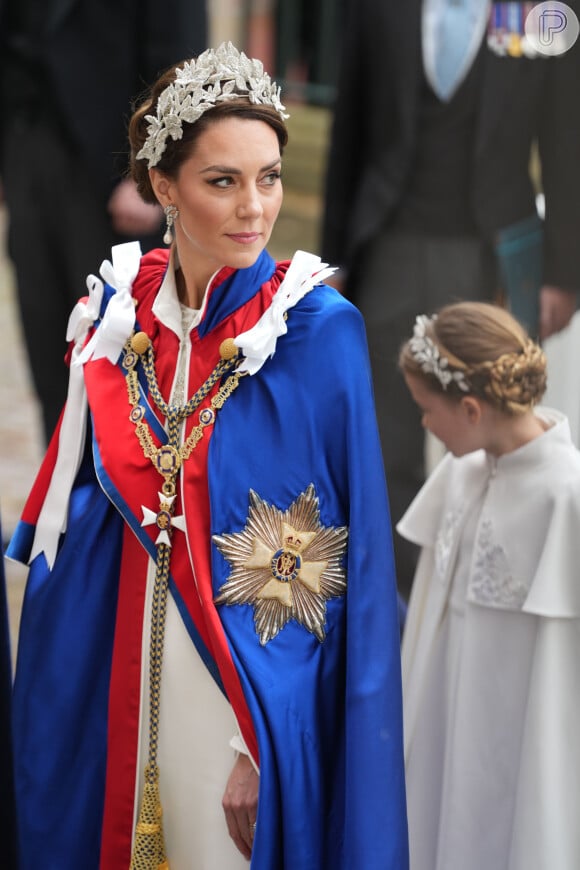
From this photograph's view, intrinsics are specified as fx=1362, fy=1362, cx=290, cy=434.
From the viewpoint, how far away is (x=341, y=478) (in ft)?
7.14

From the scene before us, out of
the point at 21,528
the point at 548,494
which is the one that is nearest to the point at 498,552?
the point at 548,494

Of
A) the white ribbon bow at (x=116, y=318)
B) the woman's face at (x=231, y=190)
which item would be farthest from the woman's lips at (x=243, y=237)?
the white ribbon bow at (x=116, y=318)

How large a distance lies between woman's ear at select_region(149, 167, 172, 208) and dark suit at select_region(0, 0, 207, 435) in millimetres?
1804

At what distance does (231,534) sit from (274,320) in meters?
0.35

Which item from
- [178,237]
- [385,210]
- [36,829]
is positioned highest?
[385,210]

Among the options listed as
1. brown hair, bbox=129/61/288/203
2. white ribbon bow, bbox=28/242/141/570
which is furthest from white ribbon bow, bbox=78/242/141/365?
brown hair, bbox=129/61/288/203

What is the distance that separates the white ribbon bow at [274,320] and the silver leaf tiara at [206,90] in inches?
10.0

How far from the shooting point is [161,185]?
2189 mm

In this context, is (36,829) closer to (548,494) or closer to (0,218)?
(548,494)

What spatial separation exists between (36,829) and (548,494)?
1.09 meters

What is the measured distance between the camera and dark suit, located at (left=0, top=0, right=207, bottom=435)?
402 centimetres

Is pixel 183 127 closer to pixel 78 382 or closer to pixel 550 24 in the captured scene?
pixel 78 382

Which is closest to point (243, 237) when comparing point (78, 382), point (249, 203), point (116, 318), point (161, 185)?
point (249, 203)

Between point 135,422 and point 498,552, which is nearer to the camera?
point 135,422
